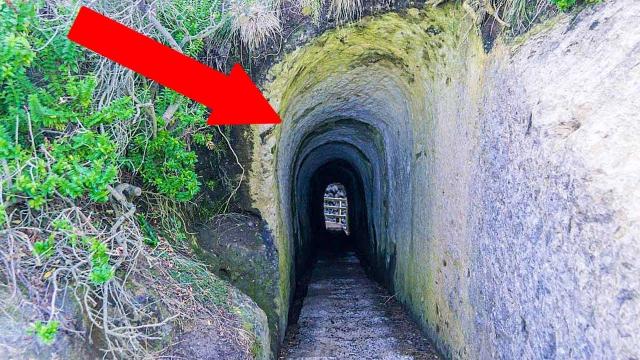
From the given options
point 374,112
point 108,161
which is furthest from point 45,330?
point 374,112

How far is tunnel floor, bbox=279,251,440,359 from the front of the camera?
502 centimetres

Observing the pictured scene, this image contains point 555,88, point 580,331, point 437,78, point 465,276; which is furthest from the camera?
point 437,78

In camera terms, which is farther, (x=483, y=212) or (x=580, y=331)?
(x=483, y=212)

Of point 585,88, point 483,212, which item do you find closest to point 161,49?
point 483,212

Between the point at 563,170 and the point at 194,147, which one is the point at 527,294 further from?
the point at 194,147

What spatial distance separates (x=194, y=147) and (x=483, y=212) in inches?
116

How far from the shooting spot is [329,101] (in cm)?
695

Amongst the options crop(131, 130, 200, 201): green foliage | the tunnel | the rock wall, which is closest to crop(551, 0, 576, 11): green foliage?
the rock wall

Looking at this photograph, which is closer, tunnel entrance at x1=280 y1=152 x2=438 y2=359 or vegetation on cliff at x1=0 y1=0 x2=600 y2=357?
vegetation on cliff at x1=0 y1=0 x2=600 y2=357

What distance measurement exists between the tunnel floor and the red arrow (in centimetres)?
268

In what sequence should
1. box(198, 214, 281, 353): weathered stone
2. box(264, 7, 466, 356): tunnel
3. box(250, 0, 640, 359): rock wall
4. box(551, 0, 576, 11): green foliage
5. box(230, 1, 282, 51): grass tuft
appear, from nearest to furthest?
box(250, 0, 640, 359): rock wall
box(551, 0, 576, 11): green foliage
box(230, 1, 282, 51): grass tuft
box(198, 214, 281, 353): weathered stone
box(264, 7, 466, 356): tunnel

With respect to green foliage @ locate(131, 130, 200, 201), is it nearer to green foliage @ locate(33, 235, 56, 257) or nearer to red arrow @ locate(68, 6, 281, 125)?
red arrow @ locate(68, 6, 281, 125)

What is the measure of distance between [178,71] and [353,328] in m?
3.86

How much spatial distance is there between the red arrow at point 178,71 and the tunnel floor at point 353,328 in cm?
268
